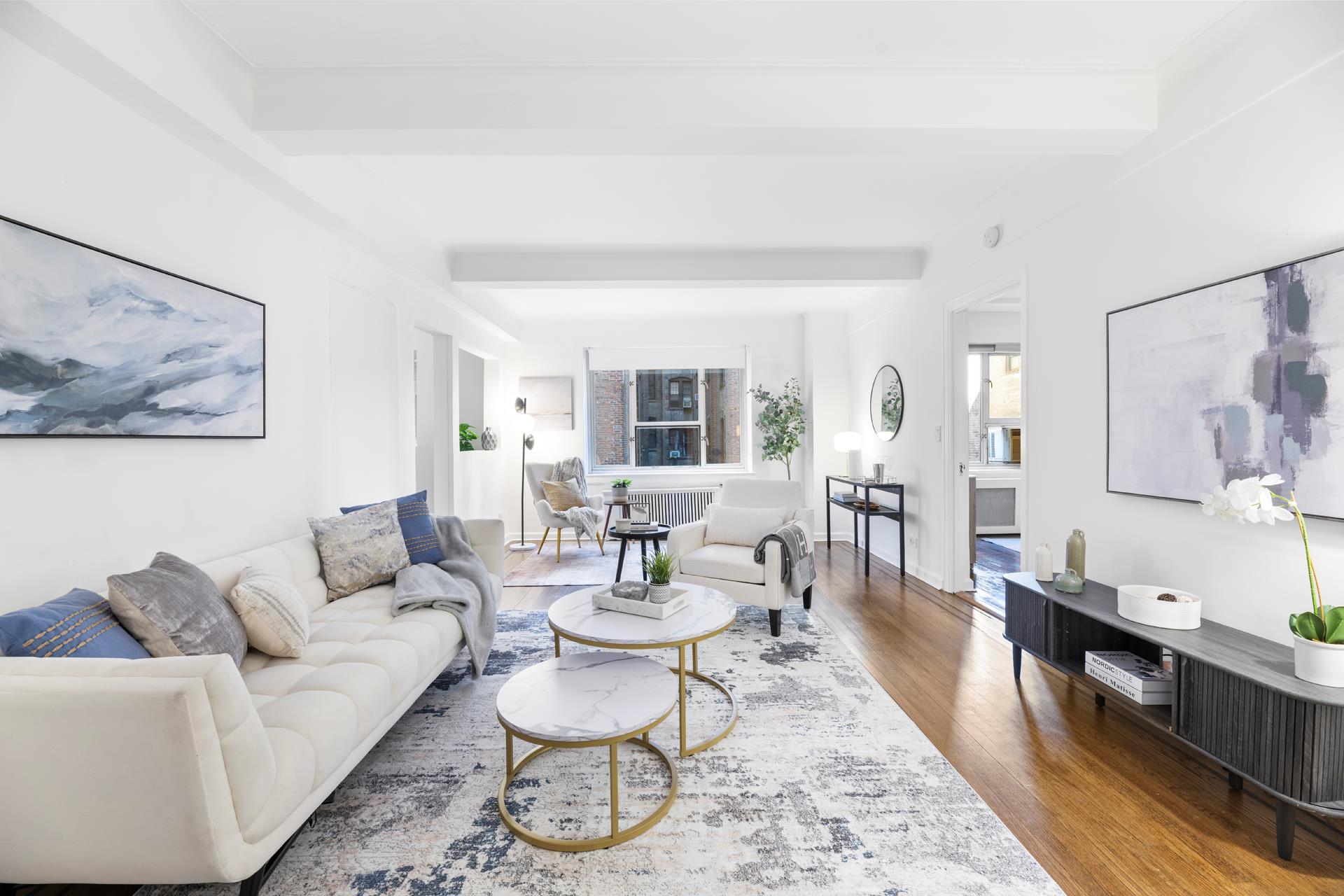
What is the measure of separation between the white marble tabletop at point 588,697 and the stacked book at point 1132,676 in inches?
66.0

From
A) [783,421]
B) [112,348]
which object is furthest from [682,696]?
[783,421]

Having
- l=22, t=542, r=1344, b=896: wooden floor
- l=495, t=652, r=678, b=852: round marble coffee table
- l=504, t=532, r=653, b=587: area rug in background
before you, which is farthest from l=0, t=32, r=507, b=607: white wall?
l=504, t=532, r=653, b=587: area rug in background

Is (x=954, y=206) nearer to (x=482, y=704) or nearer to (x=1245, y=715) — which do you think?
(x=1245, y=715)

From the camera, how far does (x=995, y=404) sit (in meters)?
6.49

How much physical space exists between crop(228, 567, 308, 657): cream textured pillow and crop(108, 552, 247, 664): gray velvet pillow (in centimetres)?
4

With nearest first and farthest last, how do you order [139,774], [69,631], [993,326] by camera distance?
[139,774], [69,631], [993,326]

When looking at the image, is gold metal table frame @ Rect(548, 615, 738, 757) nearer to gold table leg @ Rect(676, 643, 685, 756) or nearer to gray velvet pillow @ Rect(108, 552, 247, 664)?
gold table leg @ Rect(676, 643, 685, 756)

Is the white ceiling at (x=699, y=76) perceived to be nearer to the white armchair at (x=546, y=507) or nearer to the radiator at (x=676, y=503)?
the white armchair at (x=546, y=507)

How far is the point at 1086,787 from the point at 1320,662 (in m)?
0.78

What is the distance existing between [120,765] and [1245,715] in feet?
9.41

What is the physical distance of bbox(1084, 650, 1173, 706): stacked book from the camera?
205cm

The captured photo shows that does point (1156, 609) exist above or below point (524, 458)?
below

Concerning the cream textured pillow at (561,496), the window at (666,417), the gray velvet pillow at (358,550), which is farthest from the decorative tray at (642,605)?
the window at (666,417)

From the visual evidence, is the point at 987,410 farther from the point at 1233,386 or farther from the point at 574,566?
the point at 574,566
